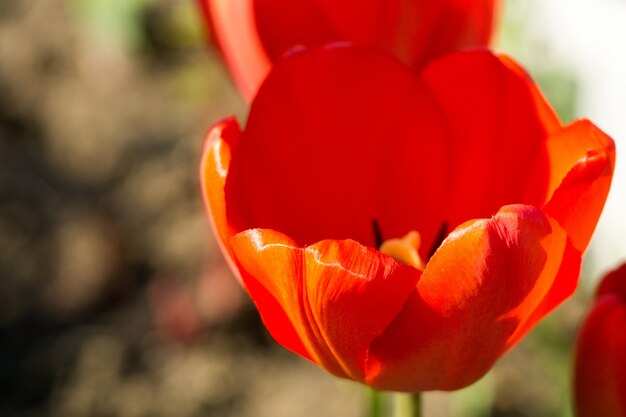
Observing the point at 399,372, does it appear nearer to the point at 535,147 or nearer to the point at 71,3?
the point at 535,147

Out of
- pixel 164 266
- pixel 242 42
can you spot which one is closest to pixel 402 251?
pixel 242 42

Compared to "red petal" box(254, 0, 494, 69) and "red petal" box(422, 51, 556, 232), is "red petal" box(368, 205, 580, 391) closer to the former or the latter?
"red petal" box(422, 51, 556, 232)

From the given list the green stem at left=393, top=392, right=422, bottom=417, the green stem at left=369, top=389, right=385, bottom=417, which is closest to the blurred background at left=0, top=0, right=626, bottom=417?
the green stem at left=369, top=389, right=385, bottom=417

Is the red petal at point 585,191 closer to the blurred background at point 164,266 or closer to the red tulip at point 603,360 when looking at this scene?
the red tulip at point 603,360

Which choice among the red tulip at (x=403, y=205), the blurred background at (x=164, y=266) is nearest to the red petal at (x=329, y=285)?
the red tulip at (x=403, y=205)

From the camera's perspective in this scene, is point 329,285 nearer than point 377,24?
Yes

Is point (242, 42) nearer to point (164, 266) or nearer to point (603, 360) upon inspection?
point (603, 360)
